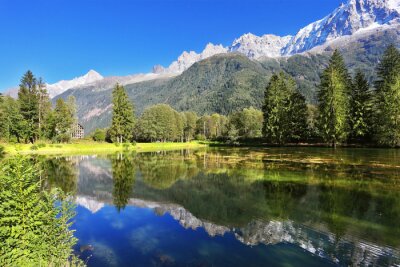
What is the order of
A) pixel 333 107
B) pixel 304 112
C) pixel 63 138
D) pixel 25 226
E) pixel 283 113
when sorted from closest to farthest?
pixel 25 226, pixel 333 107, pixel 283 113, pixel 304 112, pixel 63 138

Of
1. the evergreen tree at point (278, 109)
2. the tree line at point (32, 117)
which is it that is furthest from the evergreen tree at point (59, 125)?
the evergreen tree at point (278, 109)

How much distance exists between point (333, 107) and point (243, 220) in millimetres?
71543

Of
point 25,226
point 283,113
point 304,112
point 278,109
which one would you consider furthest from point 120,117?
point 25,226

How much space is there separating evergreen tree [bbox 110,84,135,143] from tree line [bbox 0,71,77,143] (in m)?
15.8

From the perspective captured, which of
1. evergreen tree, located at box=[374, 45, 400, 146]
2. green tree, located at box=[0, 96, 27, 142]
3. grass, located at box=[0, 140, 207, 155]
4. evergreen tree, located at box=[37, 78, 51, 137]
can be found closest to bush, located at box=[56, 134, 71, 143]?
evergreen tree, located at box=[37, 78, 51, 137]

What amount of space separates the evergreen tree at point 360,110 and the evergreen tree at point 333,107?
2161 millimetres

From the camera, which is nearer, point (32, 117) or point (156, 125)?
point (32, 117)

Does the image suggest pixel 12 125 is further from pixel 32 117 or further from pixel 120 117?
pixel 120 117

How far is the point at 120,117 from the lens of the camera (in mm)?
110625

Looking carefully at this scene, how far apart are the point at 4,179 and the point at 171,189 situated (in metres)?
21.0

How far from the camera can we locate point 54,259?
10789 mm

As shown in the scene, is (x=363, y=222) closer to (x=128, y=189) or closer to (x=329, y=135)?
(x=128, y=189)

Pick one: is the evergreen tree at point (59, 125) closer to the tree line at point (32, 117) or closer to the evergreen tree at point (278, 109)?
the tree line at point (32, 117)

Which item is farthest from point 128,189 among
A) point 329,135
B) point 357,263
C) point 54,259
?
point 329,135
